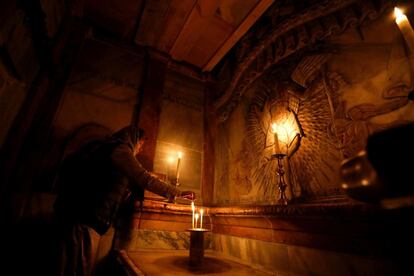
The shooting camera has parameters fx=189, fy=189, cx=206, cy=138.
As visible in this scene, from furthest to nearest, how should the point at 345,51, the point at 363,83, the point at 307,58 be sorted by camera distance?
1. the point at 307,58
2. the point at 345,51
3. the point at 363,83

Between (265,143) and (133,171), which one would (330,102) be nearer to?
(265,143)

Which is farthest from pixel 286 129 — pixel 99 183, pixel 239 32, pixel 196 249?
pixel 239 32

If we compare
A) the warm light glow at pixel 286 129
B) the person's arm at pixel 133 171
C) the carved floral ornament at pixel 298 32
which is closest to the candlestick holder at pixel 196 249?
the person's arm at pixel 133 171

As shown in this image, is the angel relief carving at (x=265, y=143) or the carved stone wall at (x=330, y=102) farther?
the angel relief carving at (x=265, y=143)

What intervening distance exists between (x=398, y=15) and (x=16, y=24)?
3071mm

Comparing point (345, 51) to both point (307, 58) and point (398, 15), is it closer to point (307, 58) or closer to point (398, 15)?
point (307, 58)

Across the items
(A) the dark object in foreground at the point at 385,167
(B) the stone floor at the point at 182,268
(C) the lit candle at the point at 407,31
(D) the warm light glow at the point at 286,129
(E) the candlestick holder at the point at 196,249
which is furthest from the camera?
(D) the warm light glow at the point at 286,129

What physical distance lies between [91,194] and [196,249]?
1.12 m

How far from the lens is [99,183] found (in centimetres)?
189

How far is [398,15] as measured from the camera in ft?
3.32

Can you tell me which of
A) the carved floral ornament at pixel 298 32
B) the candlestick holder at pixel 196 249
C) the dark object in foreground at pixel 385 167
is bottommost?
the candlestick holder at pixel 196 249

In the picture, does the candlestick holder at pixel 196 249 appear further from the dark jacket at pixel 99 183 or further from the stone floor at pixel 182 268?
the dark jacket at pixel 99 183

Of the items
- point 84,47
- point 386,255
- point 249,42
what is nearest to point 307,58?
point 249,42

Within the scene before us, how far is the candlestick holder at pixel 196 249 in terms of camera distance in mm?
1723
